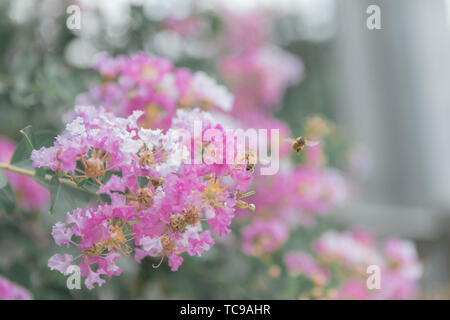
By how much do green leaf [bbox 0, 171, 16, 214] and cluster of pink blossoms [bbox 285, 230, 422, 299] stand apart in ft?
1.77

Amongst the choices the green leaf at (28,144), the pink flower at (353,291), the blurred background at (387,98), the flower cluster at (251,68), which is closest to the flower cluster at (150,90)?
the green leaf at (28,144)

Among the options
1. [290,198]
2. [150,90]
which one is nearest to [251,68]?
[290,198]

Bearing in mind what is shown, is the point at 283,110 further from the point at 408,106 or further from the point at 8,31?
the point at 8,31

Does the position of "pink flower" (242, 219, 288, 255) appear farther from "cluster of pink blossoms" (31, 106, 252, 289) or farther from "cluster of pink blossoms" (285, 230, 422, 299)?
"cluster of pink blossoms" (31, 106, 252, 289)

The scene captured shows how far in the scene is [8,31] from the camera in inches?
50.4

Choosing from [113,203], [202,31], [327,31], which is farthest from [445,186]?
[113,203]

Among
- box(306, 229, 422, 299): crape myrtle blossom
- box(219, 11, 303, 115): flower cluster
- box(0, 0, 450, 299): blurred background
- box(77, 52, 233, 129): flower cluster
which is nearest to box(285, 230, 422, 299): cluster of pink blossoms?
box(306, 229, 422, 299): crape myrtle blossom

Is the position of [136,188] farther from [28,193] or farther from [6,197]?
[28,193]

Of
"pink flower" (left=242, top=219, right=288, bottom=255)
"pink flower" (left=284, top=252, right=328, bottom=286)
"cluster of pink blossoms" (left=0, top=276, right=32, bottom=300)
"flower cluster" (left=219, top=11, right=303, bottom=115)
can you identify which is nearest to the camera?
"cluster of pink blossoms" (left=0, top=276, right=32, bottom=300)

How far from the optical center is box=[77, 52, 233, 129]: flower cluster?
801mm

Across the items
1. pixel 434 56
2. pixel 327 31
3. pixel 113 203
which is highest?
pixel 327 31

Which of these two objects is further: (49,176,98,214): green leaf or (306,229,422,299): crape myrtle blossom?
(306,229,422,299): crape myrtle blossom

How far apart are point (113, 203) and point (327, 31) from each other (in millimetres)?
2129

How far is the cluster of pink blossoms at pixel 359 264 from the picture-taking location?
3.33 ft
